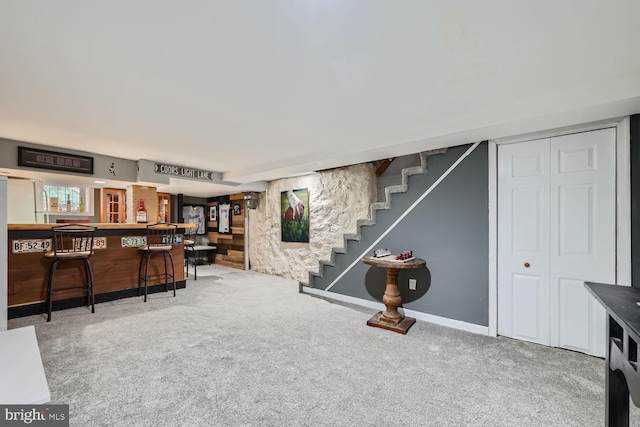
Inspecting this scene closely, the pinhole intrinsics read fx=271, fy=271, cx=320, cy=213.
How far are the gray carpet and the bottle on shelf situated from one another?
182cm

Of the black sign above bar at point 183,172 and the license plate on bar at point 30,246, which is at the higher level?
the black sign above bar at point 183,172

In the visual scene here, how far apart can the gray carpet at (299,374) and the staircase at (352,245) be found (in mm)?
1002

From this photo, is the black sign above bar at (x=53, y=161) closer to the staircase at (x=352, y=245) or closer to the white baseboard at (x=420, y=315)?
the staircase at (x=352, y=245)

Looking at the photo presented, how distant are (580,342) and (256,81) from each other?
3.70 m

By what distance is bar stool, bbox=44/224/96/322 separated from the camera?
3229 millimetres

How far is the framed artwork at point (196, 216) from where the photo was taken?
27.0 ft

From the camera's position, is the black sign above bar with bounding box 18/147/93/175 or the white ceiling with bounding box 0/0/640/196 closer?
the white ceiling with bounding box 0/0/640/196

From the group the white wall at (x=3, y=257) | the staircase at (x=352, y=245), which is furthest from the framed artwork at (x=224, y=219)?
the white wall at (x=3, y=257)

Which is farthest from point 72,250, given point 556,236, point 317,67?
point 556,236

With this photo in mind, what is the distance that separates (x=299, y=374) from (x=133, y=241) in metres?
3.57

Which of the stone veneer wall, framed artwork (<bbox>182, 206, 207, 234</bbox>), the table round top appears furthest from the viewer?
framed artwork (<bbox>182, 206, 207, 234</bbox>)

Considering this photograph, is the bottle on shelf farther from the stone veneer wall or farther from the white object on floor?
the white object on floor

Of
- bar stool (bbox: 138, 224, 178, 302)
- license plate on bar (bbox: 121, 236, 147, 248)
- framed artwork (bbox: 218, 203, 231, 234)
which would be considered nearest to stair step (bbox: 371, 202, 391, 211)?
bar stool (bbox: 138, 224, 178, 302)

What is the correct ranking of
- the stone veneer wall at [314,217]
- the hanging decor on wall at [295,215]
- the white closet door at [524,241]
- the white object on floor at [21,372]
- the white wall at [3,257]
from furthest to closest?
the hanging decor on wall at [295,215]
the stone veneer wall at [314,217]
the white closet door at [524,241]
the white wall at [3,257]
the white object on floor at [21,372]
